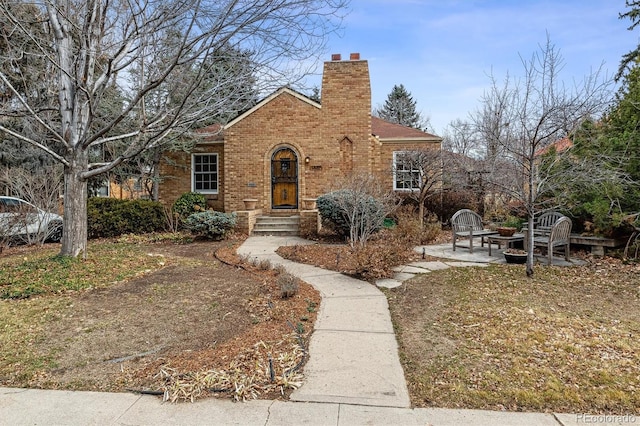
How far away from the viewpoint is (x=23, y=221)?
1016 centimetres

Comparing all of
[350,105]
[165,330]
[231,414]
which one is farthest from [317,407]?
[350,105]

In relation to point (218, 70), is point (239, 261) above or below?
below

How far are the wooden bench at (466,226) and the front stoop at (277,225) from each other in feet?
16.6

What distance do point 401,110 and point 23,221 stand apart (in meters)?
35.5

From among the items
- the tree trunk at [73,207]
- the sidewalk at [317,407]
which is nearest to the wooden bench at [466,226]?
the sidewalk at [317,407]

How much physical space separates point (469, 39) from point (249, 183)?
8544mm

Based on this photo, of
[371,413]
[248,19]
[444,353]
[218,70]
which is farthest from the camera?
[218,70]

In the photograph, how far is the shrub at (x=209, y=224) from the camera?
10930 mm

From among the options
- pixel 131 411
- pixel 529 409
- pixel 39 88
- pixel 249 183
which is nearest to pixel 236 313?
pixel 131 411

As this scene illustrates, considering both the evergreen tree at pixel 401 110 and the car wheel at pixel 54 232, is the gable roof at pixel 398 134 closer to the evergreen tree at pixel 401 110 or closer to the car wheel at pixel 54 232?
the car wheel at pixel 54 232

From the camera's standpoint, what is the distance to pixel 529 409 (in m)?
2.72

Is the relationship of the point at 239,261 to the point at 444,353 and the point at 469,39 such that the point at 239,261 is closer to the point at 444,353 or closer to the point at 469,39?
the point at 444,353

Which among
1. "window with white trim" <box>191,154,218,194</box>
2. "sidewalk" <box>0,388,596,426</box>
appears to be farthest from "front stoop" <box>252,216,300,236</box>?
"sidewalk" <box>0,388,596,426</box>

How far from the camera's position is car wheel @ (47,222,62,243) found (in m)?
11.1
